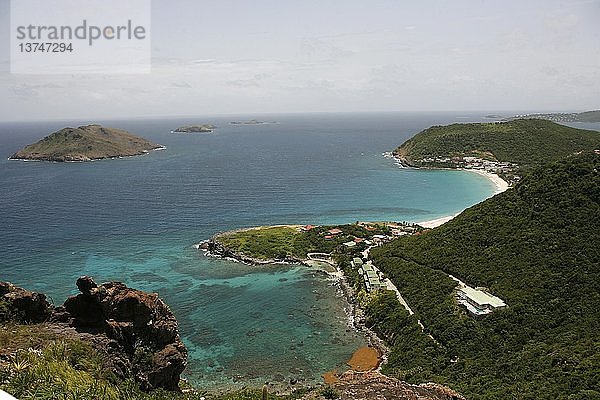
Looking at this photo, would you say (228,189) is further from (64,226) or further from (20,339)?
(20,339)

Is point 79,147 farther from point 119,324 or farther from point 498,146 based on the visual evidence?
point 119,324

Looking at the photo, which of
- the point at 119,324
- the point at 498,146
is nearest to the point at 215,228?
the point at 119,324

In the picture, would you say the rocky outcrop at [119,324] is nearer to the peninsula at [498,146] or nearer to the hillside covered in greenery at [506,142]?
the peninsula at [498,146]

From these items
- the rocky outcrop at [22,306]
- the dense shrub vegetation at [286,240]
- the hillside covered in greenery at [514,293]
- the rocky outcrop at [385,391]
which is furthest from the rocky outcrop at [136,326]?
the dense shrub vegetation at [286,240]

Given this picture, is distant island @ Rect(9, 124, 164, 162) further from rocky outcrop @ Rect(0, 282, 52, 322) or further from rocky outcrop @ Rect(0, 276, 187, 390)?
rocky outcrop @ Rect(0, 276, 187, 390)

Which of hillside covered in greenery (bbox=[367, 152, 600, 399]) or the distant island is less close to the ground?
the distant island

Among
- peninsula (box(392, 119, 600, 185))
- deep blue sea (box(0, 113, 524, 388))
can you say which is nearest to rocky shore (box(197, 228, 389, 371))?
deep blue sea (box(0, 113, 524, 388))
